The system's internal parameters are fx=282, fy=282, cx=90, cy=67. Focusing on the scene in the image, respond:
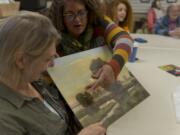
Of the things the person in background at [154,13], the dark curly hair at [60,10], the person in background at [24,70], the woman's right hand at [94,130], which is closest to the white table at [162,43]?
the person in background at [154,13]

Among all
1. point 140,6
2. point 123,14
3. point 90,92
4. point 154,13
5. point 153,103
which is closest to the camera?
point 90,92

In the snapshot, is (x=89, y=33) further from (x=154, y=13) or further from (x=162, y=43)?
(x=154, y=13)

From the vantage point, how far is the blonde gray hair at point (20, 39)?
2.62ft

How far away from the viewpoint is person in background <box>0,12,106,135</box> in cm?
80

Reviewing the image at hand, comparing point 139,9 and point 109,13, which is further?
point 139,9

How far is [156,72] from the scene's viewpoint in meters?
1.71

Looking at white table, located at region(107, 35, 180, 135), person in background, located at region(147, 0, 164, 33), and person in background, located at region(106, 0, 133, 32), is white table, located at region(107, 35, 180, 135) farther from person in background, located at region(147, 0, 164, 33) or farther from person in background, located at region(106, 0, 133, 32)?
person in background, located at region(147, 0, 164, 33)

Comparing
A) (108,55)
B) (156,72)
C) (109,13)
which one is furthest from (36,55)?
(109,13)

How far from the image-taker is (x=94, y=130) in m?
1.00

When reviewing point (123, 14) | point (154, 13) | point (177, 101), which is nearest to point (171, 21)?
point (154, 13)

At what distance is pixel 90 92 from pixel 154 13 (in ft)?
10.0

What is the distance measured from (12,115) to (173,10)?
2.89 m

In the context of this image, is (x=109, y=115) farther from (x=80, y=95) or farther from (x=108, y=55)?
(x=108, y=55)

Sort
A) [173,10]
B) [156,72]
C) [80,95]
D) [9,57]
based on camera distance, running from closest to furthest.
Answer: [9,57] < [80,95] < [156,72] < [173,10]
